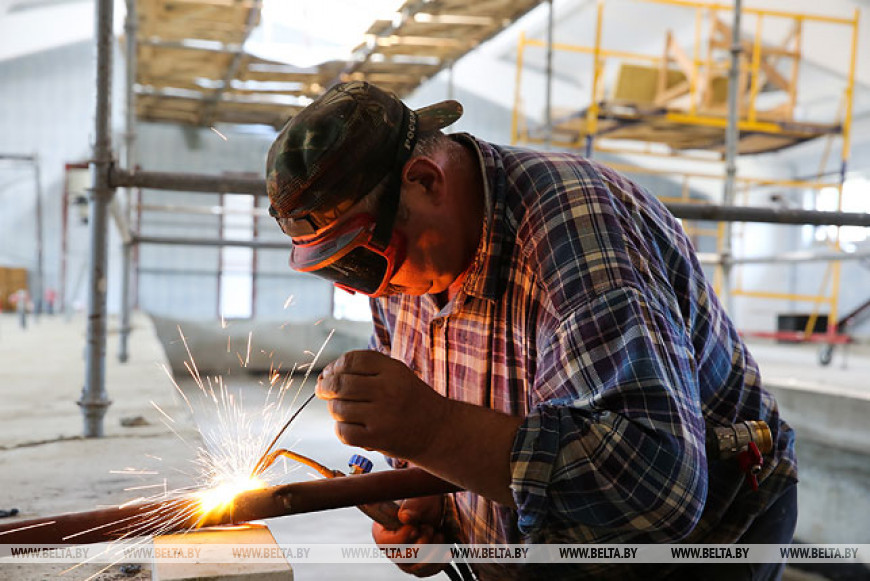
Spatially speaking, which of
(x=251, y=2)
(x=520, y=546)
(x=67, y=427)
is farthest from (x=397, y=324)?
(x=251, y=2)

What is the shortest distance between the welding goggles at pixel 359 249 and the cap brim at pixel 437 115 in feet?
0.47

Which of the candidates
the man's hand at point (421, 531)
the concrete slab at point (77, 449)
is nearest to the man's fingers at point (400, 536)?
the man's hand at point (421, 531)

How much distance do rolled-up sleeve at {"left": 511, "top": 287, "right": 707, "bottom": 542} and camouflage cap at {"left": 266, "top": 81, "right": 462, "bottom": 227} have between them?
1.35 feet

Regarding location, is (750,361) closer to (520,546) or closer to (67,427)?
(520,546)

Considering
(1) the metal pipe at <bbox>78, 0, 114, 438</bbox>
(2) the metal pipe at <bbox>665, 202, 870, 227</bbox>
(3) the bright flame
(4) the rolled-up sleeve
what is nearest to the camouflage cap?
(4) the rolled-up sleeve

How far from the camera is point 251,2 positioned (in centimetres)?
590

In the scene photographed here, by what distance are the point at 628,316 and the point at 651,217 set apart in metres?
0.30

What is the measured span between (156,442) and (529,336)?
158cm

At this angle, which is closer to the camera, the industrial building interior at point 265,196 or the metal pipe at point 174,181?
the metal pipe at point 174,181

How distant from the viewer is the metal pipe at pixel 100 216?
2318 millimetres

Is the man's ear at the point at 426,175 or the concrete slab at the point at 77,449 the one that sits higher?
the man's ear at the point at 426,175

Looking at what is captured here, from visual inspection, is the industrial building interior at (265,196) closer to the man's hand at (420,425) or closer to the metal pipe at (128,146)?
the metal pipe at (128,146)

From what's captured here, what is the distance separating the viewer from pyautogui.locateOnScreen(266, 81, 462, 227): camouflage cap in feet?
4.04

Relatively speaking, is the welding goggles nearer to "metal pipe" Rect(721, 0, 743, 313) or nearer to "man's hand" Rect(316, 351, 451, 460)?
"man's hand" Rect(316, 351, 451, 460)
